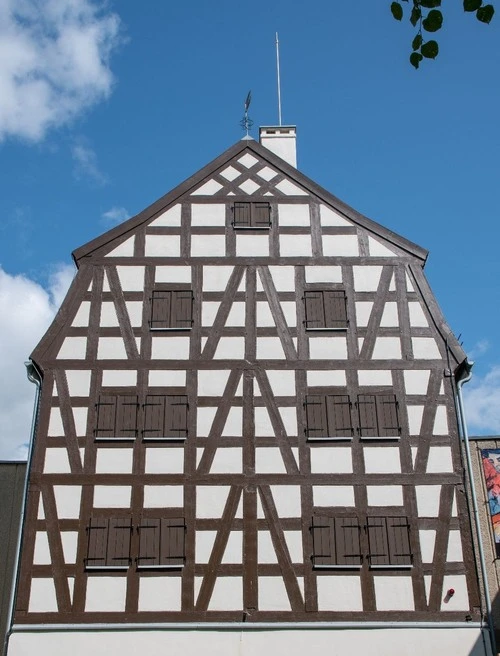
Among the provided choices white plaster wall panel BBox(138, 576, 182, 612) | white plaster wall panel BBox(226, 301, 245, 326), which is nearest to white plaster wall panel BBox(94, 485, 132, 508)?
white plaster wall panel BBox(138, 576, 182, 612)

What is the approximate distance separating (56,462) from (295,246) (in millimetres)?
7561

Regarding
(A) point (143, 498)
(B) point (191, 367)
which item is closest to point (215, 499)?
(A) point (143, 498)

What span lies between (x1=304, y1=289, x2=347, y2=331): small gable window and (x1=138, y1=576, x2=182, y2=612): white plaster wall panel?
20.9 feet

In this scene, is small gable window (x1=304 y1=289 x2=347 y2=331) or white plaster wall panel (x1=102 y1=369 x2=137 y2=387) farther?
small gable window (x1=304 y1=289 x2=347 y2=331)

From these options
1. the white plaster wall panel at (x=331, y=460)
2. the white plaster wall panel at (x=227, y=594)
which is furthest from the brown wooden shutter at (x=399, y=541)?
the white plaster wall panel at (x=227, y=594)

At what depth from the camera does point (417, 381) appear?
18.6 meters

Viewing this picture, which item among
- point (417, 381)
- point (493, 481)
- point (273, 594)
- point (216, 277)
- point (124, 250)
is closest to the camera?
point (273, 594)

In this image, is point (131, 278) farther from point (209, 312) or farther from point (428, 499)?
point (428, 499)

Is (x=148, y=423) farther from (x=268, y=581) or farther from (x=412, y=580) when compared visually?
(x=412, y=580)

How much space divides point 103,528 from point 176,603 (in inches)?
84.2

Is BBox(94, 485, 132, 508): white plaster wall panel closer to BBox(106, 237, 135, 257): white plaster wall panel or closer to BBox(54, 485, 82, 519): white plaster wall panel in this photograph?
BBox(54, 485, 82, 519): white plaster wall panel

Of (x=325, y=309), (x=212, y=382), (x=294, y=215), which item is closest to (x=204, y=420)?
(x=212, y=382)

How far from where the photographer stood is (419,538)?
17.1 meters

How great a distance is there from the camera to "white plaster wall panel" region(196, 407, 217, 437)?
58.8ft
